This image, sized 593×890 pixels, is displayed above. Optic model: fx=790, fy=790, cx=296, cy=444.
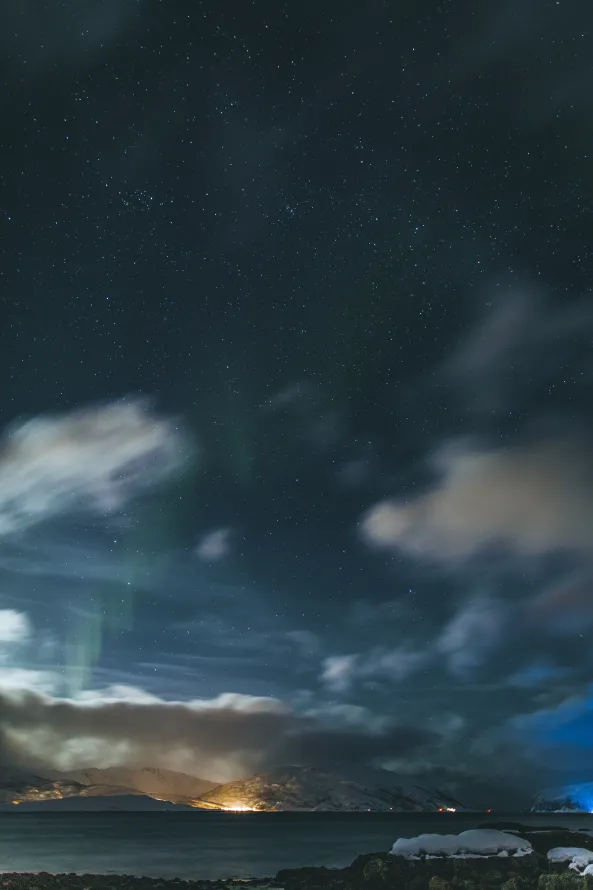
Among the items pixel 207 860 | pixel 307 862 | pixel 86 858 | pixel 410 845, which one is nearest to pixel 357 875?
pixel 410 845

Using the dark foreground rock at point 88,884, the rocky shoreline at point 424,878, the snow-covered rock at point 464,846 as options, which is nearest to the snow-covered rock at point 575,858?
the rocky shoreline at point 424,878

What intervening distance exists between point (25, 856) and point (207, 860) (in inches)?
1038

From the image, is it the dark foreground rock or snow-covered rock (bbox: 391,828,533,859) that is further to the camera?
snow-covered rock (bbox: 391,828,533,859)

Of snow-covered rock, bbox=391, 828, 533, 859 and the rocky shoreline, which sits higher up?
snow-covered rock, bbox=391, 828, 533, 859

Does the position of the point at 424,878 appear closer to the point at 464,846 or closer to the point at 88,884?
the point at 464,846

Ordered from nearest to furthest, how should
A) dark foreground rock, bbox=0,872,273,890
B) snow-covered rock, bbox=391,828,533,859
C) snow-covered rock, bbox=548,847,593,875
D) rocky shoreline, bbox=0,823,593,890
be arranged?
1. rocky shoreline, bbox=0,823,593,890
2. dark foreground rock, bbox=0,872,273,890
3. snow-covered rock, bbox=548,847,593,875
4. snow-covered rock, bbox=391,828,533,859

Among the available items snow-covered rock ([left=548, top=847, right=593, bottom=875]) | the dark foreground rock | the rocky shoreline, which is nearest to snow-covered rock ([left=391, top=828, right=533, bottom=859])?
the rocky shoreline

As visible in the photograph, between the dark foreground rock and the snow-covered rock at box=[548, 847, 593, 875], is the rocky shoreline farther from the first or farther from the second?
the snow-covered rock at box=[548, 847, 593, 875]

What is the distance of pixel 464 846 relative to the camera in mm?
54500

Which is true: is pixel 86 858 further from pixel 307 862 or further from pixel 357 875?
pixel 357 875

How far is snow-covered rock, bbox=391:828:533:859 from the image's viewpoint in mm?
53250

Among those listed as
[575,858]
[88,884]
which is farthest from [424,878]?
[88,884]

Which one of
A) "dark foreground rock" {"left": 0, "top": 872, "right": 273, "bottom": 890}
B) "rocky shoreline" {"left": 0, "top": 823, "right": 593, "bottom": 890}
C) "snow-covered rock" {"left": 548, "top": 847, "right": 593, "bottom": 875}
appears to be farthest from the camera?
"snow-covered rock" {"left": 548, "top": 847, "right": 593, "bottom": 875}

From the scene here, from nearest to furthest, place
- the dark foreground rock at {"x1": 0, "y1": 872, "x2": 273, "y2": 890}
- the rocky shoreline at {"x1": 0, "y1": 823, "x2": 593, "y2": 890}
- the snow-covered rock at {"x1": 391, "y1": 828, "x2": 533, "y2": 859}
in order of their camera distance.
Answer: the rocky shoreline at {"x1": 0, "y1": 823, "x2": 593, "y2": 890} < the dark foreground rock at {"x1": 0, "y1": 872, "x2": 273, "y2": 890} < the snow-covered rock at {"x1": 391, "y1": 828, "x2": 533, "y2": 859}
